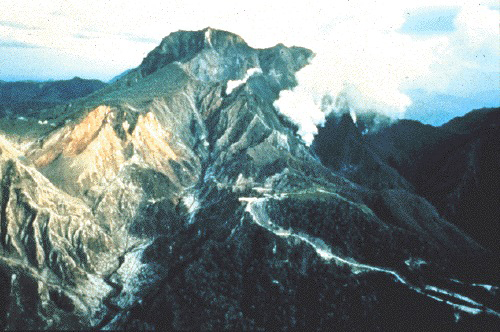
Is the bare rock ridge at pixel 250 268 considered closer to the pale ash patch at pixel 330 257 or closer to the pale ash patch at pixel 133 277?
the pale ash patch at pixel 330 257

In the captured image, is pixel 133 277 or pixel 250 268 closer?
pixel 250 268

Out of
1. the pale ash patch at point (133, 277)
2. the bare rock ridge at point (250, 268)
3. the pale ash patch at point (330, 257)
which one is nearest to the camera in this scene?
the pale ash patch at point (330, 257)

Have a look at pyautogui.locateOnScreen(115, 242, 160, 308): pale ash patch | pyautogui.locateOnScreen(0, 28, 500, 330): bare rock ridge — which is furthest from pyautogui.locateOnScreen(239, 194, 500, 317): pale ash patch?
pyautogui.locateOnScreen(115, 242, 160, 308): pale ash patch

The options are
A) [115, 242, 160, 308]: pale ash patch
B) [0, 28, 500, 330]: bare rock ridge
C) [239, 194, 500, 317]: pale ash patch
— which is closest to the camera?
[239, 194, 500, 317]: pale ash patch

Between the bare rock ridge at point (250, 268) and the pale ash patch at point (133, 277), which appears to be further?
the pale ash patch at point (133, 277)

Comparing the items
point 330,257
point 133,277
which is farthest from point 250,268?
point 133,277

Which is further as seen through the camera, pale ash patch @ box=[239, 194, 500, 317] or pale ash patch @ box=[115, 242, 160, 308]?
pale ash patch @ box=[115, 242, 160, 308]

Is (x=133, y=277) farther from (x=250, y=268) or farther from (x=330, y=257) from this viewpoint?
(x=330, y=257)

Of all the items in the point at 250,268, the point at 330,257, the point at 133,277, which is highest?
the point at 250,268

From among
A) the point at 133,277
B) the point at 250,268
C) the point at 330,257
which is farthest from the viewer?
the point at 133,277

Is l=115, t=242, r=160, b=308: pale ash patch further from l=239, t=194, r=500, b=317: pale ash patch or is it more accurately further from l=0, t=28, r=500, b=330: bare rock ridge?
l=239, t=194, r=500, b=317: pale ash patch

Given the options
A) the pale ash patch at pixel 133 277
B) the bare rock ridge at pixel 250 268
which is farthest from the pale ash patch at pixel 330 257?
the pale ash patch at pixel 133 277

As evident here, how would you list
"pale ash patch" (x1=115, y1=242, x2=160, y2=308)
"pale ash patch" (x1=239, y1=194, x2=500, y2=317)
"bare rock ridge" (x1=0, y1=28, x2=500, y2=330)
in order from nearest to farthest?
"pale ash patch" (x1=239, y1=194, x2=500, y2=317)
"bare rock ridge" (x1=0, y1=28, x2=500, y2=330)
"pale ash patch" (x1=115, y1=242, x2=160, y2=308)
